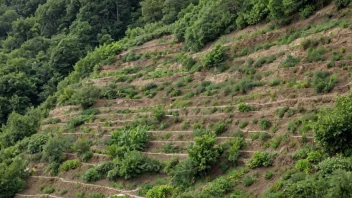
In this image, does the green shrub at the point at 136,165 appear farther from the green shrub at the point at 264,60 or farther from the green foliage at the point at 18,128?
the green foliage at the point at 18,128

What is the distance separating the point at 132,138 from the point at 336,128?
1313 cm

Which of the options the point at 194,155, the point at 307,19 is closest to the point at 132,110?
the point at 194,155

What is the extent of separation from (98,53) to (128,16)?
46.3ft

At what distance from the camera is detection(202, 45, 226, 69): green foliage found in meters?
31.0

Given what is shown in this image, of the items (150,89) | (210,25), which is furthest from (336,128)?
(210,25)

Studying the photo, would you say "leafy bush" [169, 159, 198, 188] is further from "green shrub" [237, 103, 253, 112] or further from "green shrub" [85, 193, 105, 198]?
"green shrub" [85, 193, 105, 198]

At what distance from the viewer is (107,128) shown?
104 ft

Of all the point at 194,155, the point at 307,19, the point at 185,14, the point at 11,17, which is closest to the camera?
the point at 194,155

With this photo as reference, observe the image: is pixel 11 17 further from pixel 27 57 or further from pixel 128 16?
pixel 128 16

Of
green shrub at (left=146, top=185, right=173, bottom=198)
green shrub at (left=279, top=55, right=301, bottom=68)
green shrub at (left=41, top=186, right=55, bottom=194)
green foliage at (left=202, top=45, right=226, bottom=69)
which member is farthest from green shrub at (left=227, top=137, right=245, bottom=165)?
green shrub at (left=41, top=186, right=55, bottom=194)

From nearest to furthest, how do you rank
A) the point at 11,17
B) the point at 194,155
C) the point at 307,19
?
the point at 194,155
the point at 307,19
the point at 11,17

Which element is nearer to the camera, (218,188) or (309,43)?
(218,188)

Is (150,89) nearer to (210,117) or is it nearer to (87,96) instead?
(87,96)

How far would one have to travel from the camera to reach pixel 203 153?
22.8m
